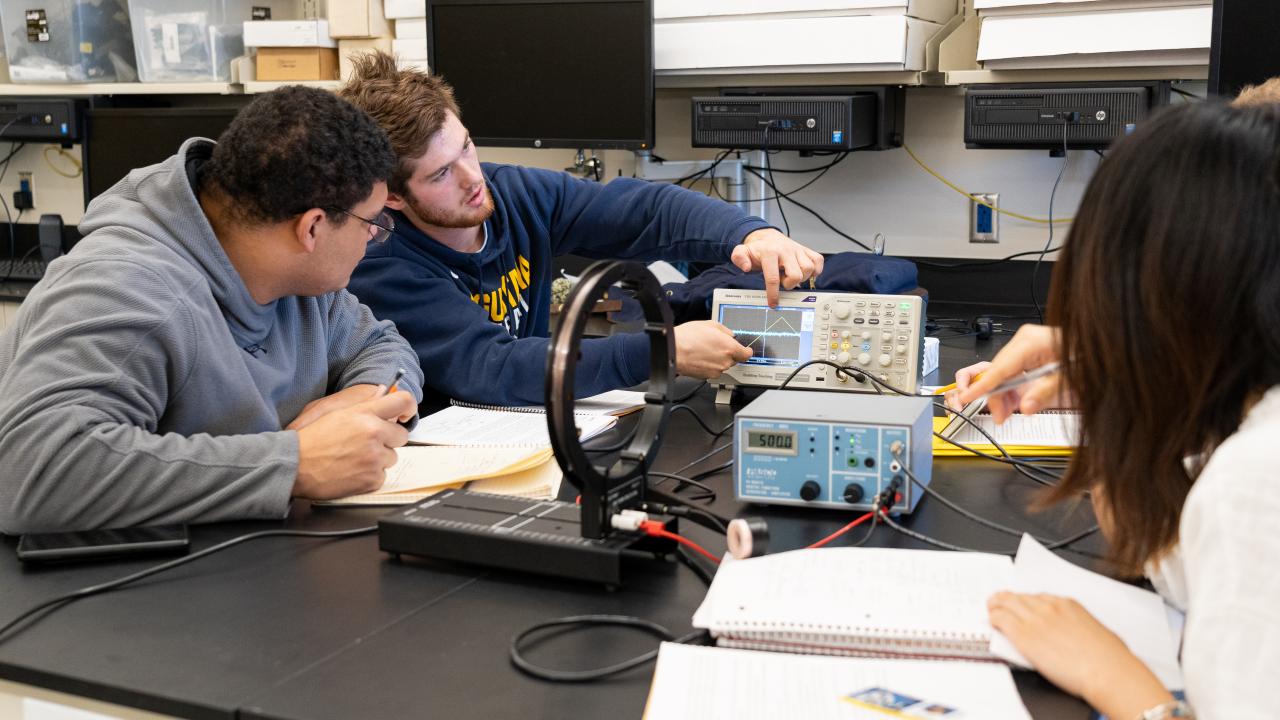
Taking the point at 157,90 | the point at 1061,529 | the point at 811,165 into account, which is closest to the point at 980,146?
the point at 811,165

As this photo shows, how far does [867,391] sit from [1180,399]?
960mm

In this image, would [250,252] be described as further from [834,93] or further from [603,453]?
[834,93]

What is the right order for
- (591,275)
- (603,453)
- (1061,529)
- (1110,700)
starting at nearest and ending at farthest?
1. (1110,700)
2. (591,275)
3. (1061,529)
4. (603,453)

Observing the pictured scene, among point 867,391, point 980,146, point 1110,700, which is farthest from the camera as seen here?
point 980,146

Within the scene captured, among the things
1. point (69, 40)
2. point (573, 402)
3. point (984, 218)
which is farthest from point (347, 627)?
point (69, 40)

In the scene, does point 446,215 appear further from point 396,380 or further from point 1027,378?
point 1027,378

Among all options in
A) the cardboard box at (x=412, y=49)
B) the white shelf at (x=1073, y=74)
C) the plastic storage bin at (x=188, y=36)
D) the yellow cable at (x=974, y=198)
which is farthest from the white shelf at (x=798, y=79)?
the plastic storage bin at (x=188, y=36)

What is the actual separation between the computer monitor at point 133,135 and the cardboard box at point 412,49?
59cm

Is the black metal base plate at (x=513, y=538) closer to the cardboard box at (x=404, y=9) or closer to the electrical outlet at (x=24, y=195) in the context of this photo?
the cardboard box at (x=404, y=9)

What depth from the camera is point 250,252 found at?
1531 millimetres

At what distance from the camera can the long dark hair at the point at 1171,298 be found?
0.87 m

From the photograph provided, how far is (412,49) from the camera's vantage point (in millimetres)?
3123

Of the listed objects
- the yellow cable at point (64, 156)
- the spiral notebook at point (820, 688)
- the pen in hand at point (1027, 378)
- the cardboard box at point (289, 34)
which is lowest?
the spiral notebook at point (820, 688)

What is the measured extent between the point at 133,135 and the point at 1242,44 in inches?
115
